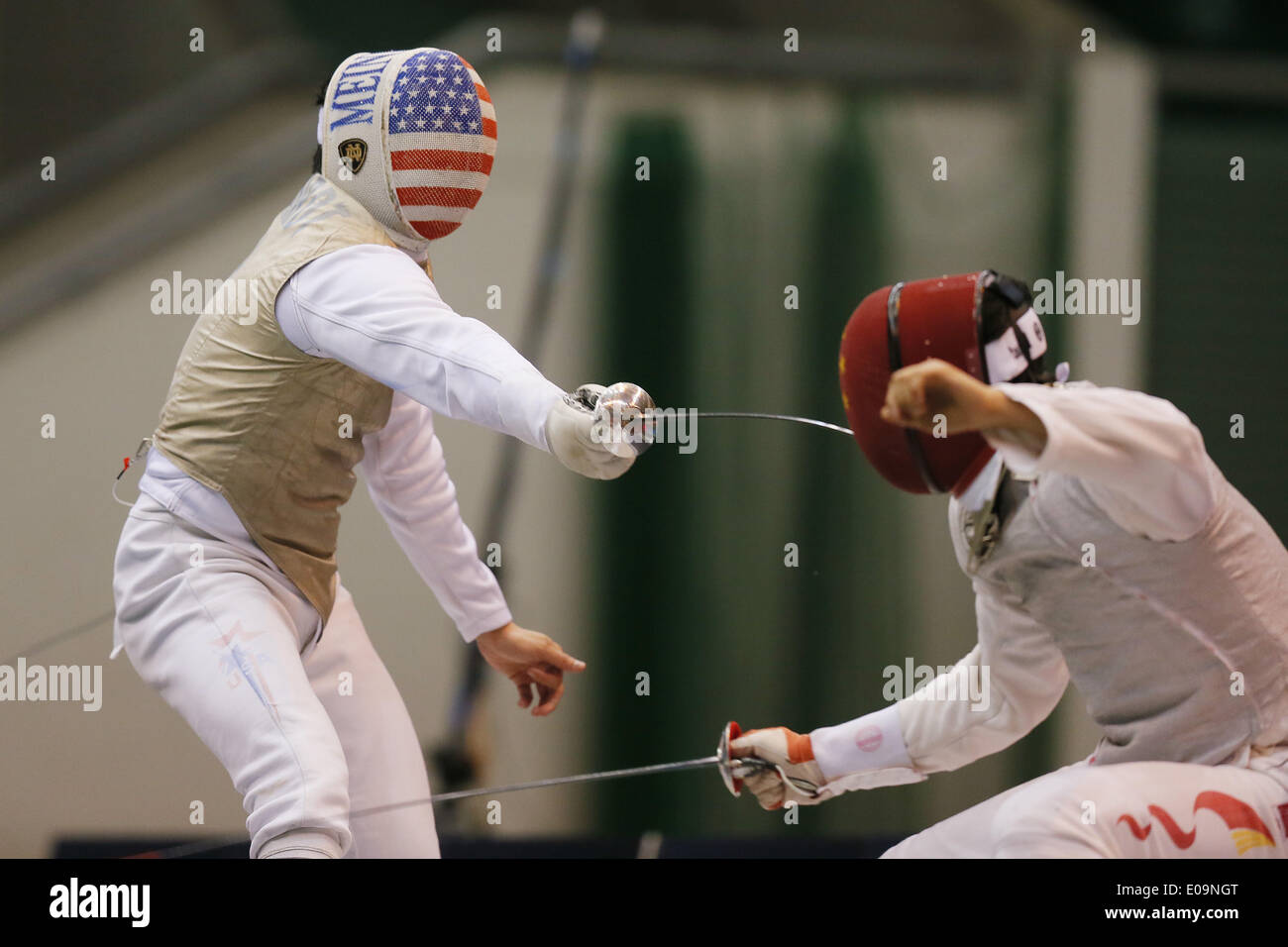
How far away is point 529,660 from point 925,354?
0.82m

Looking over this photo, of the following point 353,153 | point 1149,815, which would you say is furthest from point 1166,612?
point 353,153

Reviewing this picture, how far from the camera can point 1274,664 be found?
1354mm

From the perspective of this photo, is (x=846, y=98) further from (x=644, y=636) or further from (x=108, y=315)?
(x=108, y=315)

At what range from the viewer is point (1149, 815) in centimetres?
131

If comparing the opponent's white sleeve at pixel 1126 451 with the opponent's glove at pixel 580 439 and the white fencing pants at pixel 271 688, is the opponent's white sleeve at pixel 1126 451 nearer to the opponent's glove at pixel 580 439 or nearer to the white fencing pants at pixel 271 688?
the opponent's glove at pixel 580 439

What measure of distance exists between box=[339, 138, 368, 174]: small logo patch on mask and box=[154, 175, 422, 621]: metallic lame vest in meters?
0.04

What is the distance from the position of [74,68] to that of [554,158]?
1.14 meters

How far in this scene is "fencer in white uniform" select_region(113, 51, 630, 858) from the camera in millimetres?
1451

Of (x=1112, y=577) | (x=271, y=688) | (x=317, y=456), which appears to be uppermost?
(x=317, y=456)

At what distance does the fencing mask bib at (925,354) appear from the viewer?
1369mm

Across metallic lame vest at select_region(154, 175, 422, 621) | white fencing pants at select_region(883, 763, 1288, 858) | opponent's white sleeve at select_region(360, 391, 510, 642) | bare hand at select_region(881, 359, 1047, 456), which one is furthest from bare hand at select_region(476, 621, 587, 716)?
bare hand at select_region(881, 359, 1047, 456)

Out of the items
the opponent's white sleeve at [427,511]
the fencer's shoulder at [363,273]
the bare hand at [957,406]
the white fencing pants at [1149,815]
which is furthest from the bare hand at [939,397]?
the opponent's white sleeve at [427,511]

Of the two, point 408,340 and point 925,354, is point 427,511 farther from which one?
point 925,354

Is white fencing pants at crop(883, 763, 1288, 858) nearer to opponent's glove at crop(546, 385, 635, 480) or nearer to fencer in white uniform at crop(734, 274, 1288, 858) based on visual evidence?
fencer in white uniform at crop(734, 274, 1288, 858)
